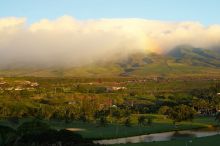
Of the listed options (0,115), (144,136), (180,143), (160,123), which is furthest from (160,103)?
(180,143)

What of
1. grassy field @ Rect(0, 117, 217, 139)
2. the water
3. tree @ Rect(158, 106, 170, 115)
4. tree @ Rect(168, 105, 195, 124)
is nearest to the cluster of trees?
the water

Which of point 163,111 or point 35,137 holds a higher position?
point 35,137

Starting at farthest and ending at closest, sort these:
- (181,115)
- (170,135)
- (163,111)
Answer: (163,111), (181,115), (170,135)

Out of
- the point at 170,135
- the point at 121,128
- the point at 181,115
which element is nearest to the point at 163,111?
the point at 181,115

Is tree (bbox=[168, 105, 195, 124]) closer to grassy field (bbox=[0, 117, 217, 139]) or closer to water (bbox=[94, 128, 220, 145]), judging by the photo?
grassy field (bbox=[0, 117, 217, 139])

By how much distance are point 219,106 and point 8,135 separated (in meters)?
106

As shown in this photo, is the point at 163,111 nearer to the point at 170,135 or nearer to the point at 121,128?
the point at 121,128

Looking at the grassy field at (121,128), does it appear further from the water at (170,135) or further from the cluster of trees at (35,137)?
the cluster of trees at (35,137)

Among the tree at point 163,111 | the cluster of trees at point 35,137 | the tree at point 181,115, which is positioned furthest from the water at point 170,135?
the tree at point 163,111

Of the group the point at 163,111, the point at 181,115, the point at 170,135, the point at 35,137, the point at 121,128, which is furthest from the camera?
the point at 163,111

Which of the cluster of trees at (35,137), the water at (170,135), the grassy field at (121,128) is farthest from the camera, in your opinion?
the grassy field at (121,128)

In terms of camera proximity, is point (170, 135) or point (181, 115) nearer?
point (170, 135)

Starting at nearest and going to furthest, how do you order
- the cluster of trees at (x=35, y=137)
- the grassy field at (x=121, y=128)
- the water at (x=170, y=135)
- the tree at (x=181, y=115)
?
1. the cluster of trees at (x=35, y=137)
2. the water at (x=170, y=135)
3. the grassy field at (x=121, y=128)
4. the tree at (x=181, y=115)

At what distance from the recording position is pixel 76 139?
75.5m
